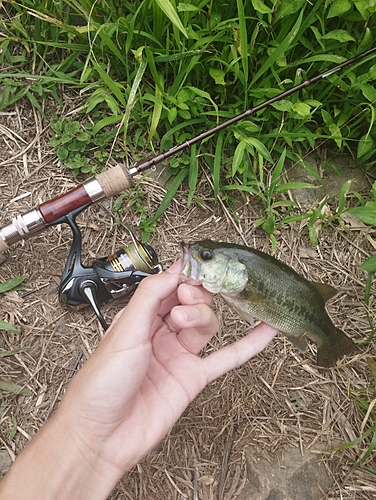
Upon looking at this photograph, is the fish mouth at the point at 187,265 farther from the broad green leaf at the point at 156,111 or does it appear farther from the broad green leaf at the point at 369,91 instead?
the broad green leaf at the point at 369,91

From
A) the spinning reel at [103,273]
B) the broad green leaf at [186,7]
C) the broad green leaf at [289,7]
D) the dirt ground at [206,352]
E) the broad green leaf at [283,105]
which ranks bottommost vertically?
the dirt ground at [206,352]

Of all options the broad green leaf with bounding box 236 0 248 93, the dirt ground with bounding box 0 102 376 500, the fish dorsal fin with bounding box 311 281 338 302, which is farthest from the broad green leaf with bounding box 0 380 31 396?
the broad green leaf with bounding box 236 0 248 93

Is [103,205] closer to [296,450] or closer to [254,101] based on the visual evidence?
[254,101]

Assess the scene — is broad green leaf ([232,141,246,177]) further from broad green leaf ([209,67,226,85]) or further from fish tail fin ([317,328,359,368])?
fish tail fin ([317,328,359,368])

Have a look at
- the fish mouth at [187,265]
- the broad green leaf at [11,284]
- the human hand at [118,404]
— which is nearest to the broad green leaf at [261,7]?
the fish mouth at [187,265]

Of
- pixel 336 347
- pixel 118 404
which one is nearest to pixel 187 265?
pixel 118 404

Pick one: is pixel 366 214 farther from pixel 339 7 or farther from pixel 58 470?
pixel 58 470
